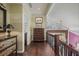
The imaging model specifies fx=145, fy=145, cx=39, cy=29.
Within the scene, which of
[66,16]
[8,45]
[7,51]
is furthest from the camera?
[8,45]

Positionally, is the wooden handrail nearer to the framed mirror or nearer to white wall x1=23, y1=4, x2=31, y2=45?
white wall x1=23, y1=4, x2=31, y2=45

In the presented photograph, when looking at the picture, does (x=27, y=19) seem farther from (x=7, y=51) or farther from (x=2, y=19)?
(x=7, y=51)

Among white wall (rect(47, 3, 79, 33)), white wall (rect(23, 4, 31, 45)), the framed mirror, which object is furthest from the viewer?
white wall (rect(23, 4, 31, 45))

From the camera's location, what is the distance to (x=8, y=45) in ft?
10.3

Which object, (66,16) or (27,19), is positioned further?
(27,19)

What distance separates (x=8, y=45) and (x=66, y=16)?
1369 mm

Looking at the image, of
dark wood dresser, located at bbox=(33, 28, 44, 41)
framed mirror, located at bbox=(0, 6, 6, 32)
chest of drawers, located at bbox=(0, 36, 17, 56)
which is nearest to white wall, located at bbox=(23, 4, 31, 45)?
dark wood dresser, located at bbox=(33, 28, 44, 41)

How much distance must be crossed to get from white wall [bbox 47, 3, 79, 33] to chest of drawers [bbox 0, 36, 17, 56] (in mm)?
878

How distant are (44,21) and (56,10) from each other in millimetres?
323

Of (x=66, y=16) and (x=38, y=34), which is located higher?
(x=66, y=16)

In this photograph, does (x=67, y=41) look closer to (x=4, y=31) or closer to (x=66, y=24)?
(x=66, y=24)

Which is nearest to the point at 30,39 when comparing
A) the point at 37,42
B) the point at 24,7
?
the point at 37,42

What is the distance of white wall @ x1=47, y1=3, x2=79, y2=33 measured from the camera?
267cm

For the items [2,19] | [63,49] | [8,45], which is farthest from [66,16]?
[8,45]
